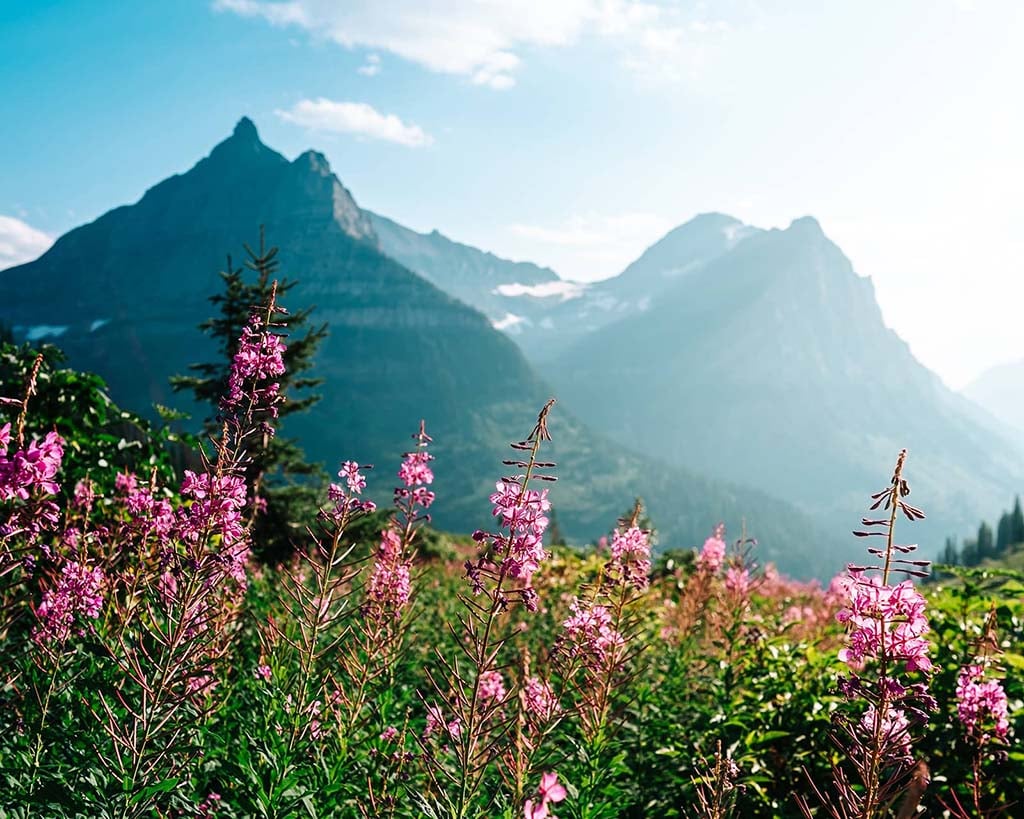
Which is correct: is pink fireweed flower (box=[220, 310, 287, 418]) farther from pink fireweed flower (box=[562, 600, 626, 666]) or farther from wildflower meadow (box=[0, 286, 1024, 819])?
pink fireweed flower (box=[562, 600, 626, 666])

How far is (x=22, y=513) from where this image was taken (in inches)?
138

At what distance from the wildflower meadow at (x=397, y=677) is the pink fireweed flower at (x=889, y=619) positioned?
0.01 metres

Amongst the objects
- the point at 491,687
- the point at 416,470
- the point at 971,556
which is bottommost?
A: the point at 971,556

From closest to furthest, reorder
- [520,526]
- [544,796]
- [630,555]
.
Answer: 1. [544,796]
2. [520,526]
3. [630,555]

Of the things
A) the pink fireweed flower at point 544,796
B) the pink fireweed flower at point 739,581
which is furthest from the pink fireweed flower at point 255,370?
the pink fireweed flower at point 739,581

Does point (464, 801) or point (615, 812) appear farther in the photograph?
point (615, 812)

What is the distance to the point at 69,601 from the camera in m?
4.33

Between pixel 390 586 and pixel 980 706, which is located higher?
pixel 390 586

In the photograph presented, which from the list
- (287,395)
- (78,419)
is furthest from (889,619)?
(287,395)

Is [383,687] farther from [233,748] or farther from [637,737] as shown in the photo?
[637,737]

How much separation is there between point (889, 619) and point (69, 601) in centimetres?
471

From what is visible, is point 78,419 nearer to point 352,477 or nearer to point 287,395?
Answer: point 352,477

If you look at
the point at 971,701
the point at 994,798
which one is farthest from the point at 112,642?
the point at 994,798

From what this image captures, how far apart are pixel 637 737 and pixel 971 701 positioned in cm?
257
